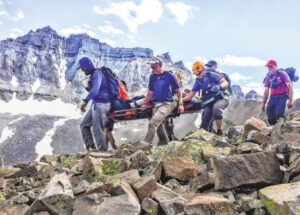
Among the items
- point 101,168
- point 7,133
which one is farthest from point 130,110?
point 7,133

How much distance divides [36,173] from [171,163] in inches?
146

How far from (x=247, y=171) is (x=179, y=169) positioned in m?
1.07

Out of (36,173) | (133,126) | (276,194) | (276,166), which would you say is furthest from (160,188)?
(133,126)

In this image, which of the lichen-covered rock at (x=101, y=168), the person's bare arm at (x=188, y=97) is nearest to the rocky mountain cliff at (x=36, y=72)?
the person's bare arm at (x=188, y=97)

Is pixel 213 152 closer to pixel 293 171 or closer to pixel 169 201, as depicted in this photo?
pixel 293 171

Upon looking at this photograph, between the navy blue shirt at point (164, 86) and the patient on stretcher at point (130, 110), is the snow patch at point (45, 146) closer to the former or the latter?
the patient on stretcher at point (130, 110)

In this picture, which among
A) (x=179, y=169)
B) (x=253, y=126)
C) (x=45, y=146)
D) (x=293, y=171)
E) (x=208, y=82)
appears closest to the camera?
(x=293, y=171)

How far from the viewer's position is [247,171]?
3102 millimetres

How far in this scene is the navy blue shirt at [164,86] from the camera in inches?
351

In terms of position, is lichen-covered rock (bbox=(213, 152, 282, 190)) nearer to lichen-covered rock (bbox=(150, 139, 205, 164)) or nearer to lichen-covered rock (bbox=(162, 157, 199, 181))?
lichen-covered rock (bbox=(162, 157, 199, 181))

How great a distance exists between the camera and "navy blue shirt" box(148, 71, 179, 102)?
892 cm

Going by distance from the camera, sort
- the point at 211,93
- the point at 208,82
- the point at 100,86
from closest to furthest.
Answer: the point at 100,86 < the point at 211,93 < the point at 208,82

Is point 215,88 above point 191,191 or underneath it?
above

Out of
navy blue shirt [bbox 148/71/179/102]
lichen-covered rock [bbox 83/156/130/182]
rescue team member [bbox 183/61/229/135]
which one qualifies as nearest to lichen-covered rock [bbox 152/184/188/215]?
lichen-covered rock [bbox 83/156/130/182]
